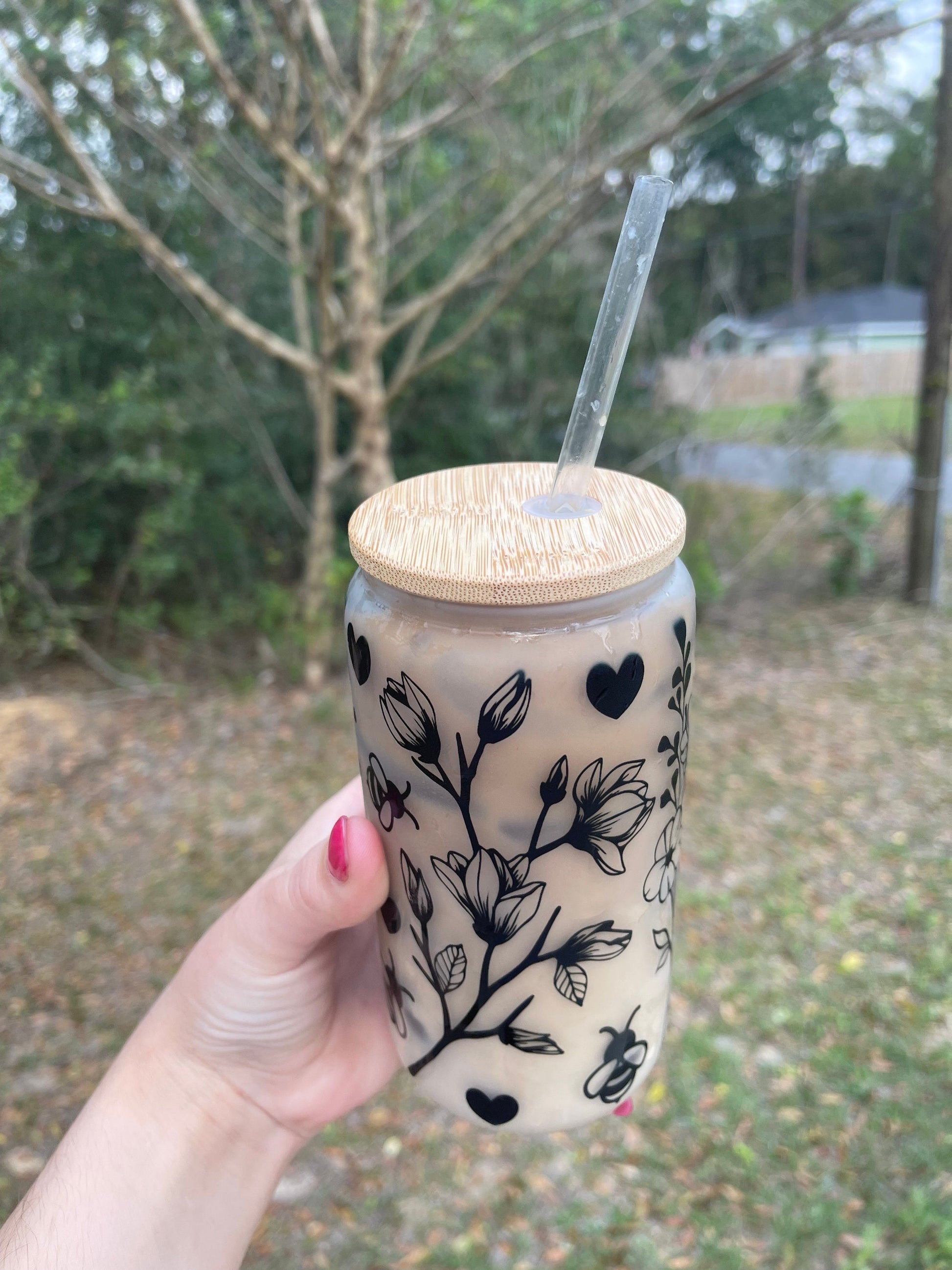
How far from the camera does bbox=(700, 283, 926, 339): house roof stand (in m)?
5.25

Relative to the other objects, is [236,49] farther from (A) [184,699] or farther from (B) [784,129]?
(B) [784,129]

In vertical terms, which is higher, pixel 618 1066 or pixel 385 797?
pixel 385 797

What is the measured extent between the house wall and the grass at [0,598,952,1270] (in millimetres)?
1689

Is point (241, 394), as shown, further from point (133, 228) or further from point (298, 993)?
point (298, 993)

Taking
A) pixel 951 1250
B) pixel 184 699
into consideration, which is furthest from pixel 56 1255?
pixel 184 699

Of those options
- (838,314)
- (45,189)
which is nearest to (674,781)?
(45,189)

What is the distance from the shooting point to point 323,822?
59.6 inches

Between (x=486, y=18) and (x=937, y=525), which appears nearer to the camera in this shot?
(x=486, y=18)

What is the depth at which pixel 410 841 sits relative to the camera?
0.94 m

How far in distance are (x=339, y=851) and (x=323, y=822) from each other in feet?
1.79

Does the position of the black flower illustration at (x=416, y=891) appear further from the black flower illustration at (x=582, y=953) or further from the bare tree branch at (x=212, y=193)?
the bare tree branch at (x=212, y=193)

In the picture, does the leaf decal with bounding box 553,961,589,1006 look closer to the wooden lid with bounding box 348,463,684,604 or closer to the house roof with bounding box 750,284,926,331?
the wooden lid with bounding box 348,463,684,604

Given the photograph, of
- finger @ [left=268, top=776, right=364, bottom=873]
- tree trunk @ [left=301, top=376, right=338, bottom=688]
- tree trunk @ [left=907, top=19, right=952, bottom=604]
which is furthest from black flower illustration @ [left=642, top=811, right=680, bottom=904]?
tree trunk @ [left=907, top=19, right=952, bottom=604]

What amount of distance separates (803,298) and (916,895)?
4578mm
